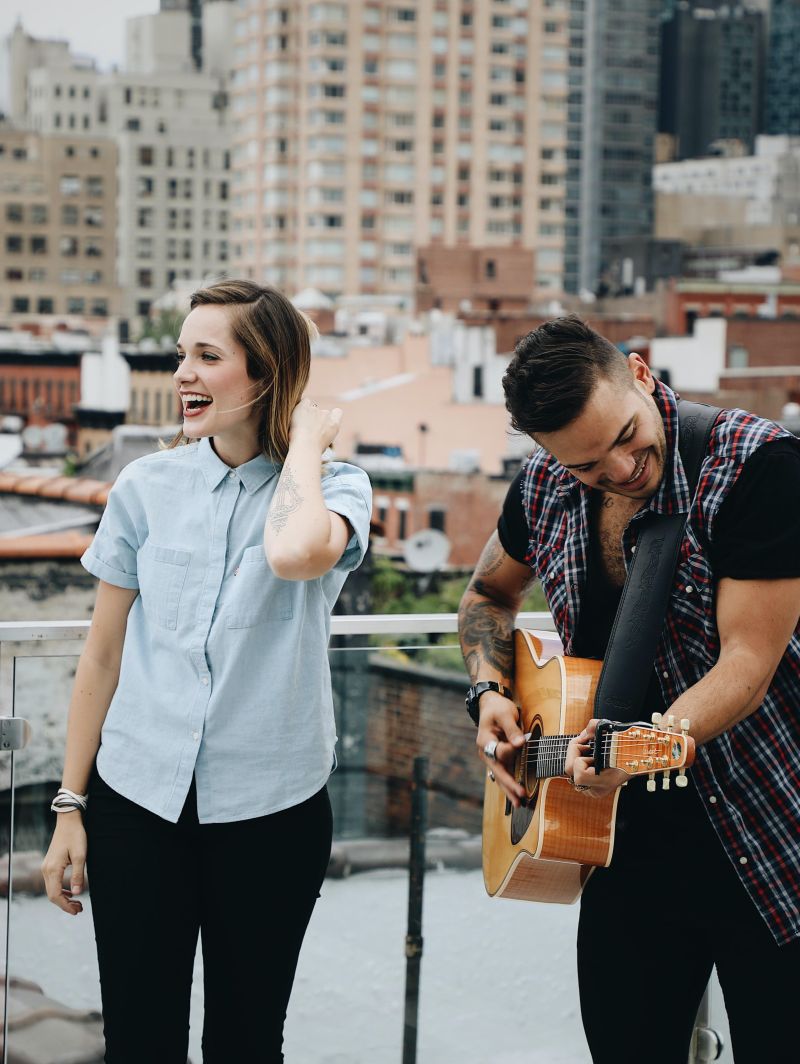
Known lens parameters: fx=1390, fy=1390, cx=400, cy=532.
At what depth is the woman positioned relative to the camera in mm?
1882

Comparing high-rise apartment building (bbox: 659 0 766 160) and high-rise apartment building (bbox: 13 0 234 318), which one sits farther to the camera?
high-rise apartment building (bbox: 659 0 766 160)

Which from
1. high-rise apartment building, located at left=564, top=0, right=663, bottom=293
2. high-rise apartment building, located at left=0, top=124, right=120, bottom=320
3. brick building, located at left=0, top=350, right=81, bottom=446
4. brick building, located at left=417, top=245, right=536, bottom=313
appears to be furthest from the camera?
high-rise apartment building, located at left=564, top=0, right=663, bottom=293

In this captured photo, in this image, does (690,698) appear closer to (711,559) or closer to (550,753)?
(711,559)

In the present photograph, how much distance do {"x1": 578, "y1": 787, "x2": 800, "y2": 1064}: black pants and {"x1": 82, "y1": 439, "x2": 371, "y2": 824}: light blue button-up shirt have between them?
1.48 ft

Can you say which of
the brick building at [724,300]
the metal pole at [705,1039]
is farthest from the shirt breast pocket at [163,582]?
the brick building at [724,300]

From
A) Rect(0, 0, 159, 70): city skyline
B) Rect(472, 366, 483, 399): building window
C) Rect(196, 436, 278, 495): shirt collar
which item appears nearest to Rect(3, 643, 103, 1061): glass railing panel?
Rect(196, 436, 278, 495): shirt collar

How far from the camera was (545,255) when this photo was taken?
4289 inches

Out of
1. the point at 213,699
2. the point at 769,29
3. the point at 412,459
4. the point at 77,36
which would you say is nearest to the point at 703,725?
the point at 213,699

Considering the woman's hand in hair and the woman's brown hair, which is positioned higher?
the woman's brown hair

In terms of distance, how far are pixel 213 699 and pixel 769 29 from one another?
160 m

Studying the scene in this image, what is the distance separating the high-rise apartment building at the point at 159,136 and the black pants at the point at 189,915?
105038mm

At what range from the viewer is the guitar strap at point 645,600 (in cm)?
181

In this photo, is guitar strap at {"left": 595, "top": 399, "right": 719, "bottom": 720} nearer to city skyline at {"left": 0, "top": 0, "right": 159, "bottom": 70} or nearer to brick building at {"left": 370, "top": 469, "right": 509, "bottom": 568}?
brick building at {"left": 370, "top": 469, "right": 509, "bottom": 568}

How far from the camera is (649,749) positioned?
170cm
